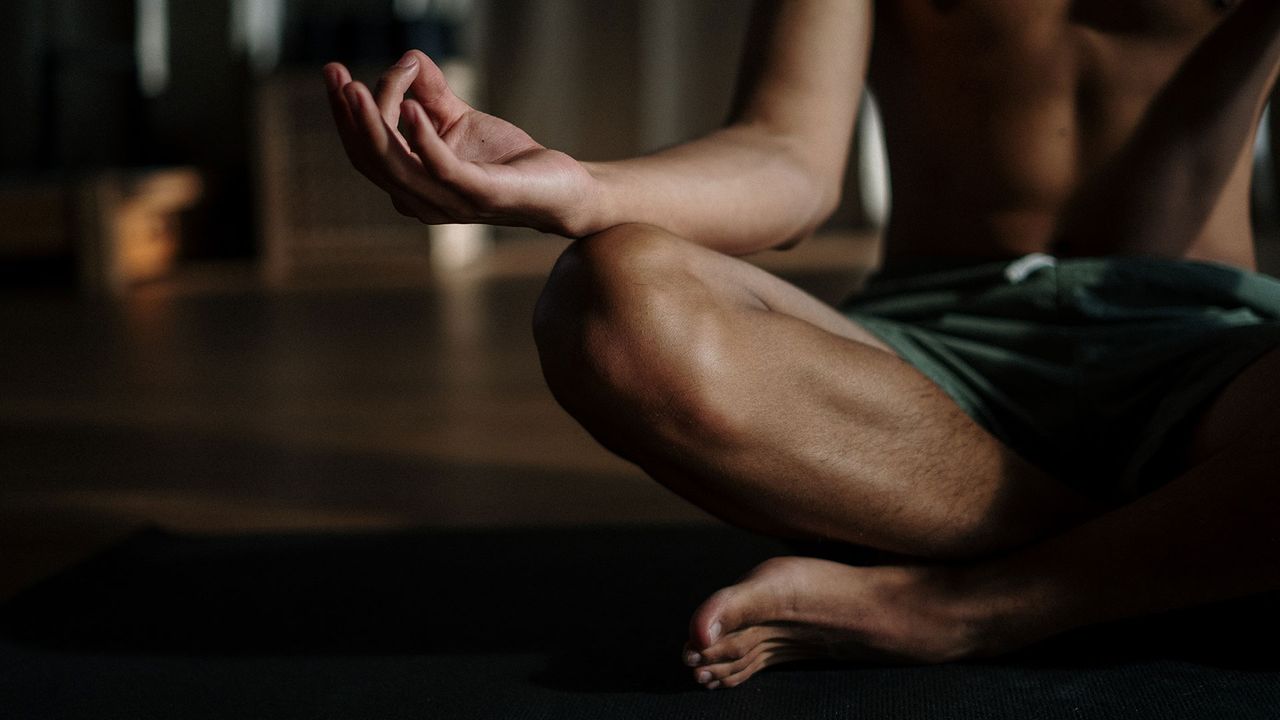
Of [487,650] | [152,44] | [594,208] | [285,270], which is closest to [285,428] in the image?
[487,650]

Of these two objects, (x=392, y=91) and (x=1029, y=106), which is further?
(x=1029, y=106)

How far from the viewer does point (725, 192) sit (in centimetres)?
96

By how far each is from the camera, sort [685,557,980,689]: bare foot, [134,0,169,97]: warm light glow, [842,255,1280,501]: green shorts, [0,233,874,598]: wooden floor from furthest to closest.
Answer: [134,0,169,97]: warm light glow < [0,233,874,598]: wooden floor < [842,255,1280,501]: green shorts < [685,557,980,689]: bare foot

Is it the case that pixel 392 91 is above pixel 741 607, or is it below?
above

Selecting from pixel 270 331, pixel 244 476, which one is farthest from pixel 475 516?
pixel 270 331

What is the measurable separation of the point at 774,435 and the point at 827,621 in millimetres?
126

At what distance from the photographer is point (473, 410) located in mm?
1959

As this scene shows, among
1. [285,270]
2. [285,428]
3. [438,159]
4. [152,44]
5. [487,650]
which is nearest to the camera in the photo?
[438,159]

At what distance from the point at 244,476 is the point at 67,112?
3.48m

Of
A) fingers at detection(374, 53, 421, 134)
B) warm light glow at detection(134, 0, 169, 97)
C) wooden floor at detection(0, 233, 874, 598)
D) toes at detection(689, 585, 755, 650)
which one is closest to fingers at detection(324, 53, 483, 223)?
fingers at detection(374, 53, 421, 134)

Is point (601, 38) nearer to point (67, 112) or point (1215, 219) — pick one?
point (67, 112)

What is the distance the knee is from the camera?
31.4 inches

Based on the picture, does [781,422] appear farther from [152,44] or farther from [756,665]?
[152,44]

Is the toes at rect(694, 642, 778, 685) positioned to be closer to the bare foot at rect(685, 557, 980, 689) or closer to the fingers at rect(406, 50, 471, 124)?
the bare foot at rect(685, 557, 980, 689)
